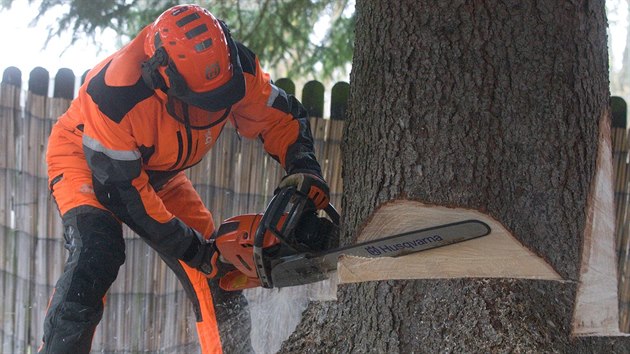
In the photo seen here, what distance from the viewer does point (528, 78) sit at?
2340 mm

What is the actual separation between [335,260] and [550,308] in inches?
31.2

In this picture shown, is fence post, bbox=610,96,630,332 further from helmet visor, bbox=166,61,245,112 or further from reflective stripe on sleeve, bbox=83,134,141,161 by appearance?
reflective stripe on sleeve, bbox=83,134,141,161

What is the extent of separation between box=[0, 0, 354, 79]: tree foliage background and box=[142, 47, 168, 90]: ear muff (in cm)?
289

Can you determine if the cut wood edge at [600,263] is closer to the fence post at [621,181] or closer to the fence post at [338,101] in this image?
the fence post at [338,101]

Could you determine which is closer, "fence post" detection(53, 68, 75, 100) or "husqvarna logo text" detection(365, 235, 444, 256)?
"husqvarna logo text" detection(365, 235, 444, 256)

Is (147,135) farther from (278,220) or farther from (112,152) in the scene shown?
(278,220)

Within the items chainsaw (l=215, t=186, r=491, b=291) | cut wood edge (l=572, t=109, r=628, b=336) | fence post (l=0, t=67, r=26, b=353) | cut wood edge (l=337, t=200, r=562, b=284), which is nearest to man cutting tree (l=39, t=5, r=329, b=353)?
chainsaw (l=215, t=186, r=491, b=291)

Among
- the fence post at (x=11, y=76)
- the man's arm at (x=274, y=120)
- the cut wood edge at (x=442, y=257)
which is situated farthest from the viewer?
the fence post at (x=11, y=76)

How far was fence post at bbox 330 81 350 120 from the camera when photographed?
4516mm

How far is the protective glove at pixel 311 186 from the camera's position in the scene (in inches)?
110

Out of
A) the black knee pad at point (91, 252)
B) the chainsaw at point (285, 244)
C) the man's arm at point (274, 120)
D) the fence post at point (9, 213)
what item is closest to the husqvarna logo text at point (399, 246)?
the chainsaw at point (285, 244)

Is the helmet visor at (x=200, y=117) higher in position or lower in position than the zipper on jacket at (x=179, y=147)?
higher

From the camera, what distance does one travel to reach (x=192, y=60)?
262cm

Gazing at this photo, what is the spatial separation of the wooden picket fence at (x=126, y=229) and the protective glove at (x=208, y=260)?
152 centimetres
